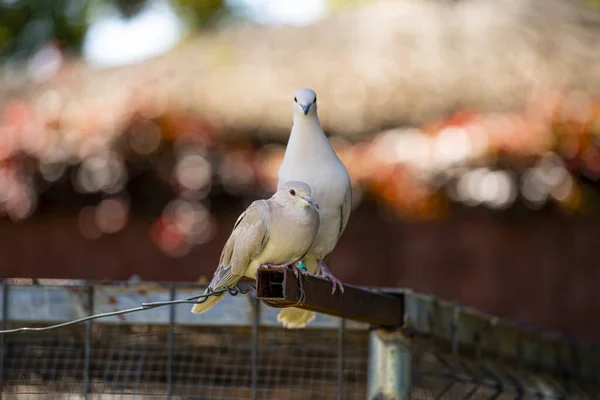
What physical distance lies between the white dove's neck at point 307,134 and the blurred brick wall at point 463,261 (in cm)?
520

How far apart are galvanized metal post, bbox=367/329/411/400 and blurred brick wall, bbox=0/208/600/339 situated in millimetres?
4827

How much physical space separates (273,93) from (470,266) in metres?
2.22

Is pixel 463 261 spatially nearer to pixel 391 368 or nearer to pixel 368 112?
pixel 368 112

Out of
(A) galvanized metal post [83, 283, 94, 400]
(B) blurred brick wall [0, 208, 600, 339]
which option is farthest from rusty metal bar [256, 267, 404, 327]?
(B) blurred brick wall [0, 208, 600, 339]

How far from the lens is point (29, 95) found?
10.9 meters

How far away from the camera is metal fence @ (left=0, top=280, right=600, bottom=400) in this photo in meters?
4.57

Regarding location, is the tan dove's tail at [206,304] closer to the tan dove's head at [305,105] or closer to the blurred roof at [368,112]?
the tan dove's head at [305,105]

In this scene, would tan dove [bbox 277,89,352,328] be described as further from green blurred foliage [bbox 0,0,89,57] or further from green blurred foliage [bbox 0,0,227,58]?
green blurred foliage [bbox 0,0,89,57]

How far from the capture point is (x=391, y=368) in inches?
178

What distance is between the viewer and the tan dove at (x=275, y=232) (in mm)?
3730

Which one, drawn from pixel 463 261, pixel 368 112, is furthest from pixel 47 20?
pixel 463 261

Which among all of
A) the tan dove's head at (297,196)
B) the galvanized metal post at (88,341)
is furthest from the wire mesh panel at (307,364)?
the tan dove's head at (297,196)

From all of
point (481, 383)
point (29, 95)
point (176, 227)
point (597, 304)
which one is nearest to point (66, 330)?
point (481, 383)

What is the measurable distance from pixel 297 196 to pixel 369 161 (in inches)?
210
